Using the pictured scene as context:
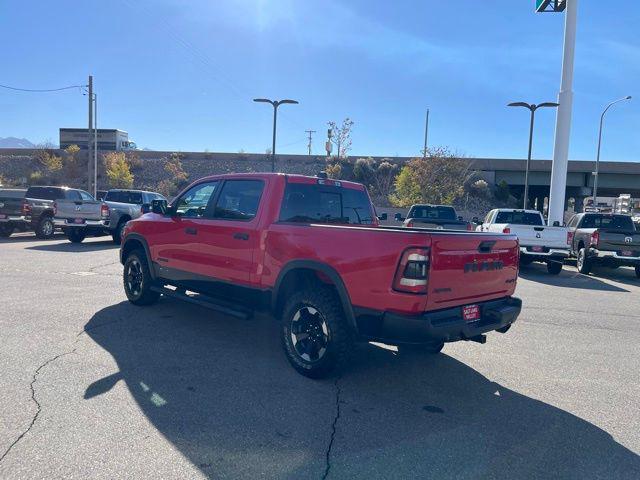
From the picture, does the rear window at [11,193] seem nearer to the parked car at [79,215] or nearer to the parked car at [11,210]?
the parked car at [11,210]

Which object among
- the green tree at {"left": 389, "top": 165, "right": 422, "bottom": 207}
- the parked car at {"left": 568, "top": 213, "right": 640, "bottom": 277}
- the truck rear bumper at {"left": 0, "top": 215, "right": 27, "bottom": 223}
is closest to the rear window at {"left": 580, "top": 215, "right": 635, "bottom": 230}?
the parked car at {"left": 568, "top": 213, "right": 640, "bottom": 277}

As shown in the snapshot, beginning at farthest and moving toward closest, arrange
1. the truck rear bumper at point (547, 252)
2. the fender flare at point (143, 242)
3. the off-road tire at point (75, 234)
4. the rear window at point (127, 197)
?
the rear window at point (127, 197) < the off-road tire at point (75, 234) < the truck rear bumper at point (547, 252) < the fender flare at point (143, 242)

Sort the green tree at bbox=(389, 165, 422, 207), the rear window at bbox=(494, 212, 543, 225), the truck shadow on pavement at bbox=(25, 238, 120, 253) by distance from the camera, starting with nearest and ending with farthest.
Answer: the truck shadow on pavement at bbox=(25, 238, 120, 253) → the rear window at bbox=(494, 212, 543, 225) → the green tree at bbox=(389, 165, 422, 207)

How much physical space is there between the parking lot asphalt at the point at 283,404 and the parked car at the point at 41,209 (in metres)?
11.6

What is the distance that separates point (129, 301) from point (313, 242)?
14.1ft

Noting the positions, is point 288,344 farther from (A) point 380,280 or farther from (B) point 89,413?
(B) point 89,413

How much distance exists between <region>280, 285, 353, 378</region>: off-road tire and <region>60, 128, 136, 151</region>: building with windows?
6344 cm

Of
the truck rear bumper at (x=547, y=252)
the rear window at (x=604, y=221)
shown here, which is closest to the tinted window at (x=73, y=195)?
the truck rear bumper at (x=547, y=252)

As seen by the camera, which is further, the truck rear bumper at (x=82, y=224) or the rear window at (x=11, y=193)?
the rear window at (x=11, y=193)

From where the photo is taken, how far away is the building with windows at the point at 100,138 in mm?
61875

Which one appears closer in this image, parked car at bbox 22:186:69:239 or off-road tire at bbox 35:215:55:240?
parked car at bbox 22:186:69:239

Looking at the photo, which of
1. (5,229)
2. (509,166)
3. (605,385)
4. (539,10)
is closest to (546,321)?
(605,385)

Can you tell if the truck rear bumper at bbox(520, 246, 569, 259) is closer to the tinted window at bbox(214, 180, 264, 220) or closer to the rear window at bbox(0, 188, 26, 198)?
the tinted window at bbox(214, 180, 264, 220)

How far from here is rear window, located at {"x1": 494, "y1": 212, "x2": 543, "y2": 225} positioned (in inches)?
587
